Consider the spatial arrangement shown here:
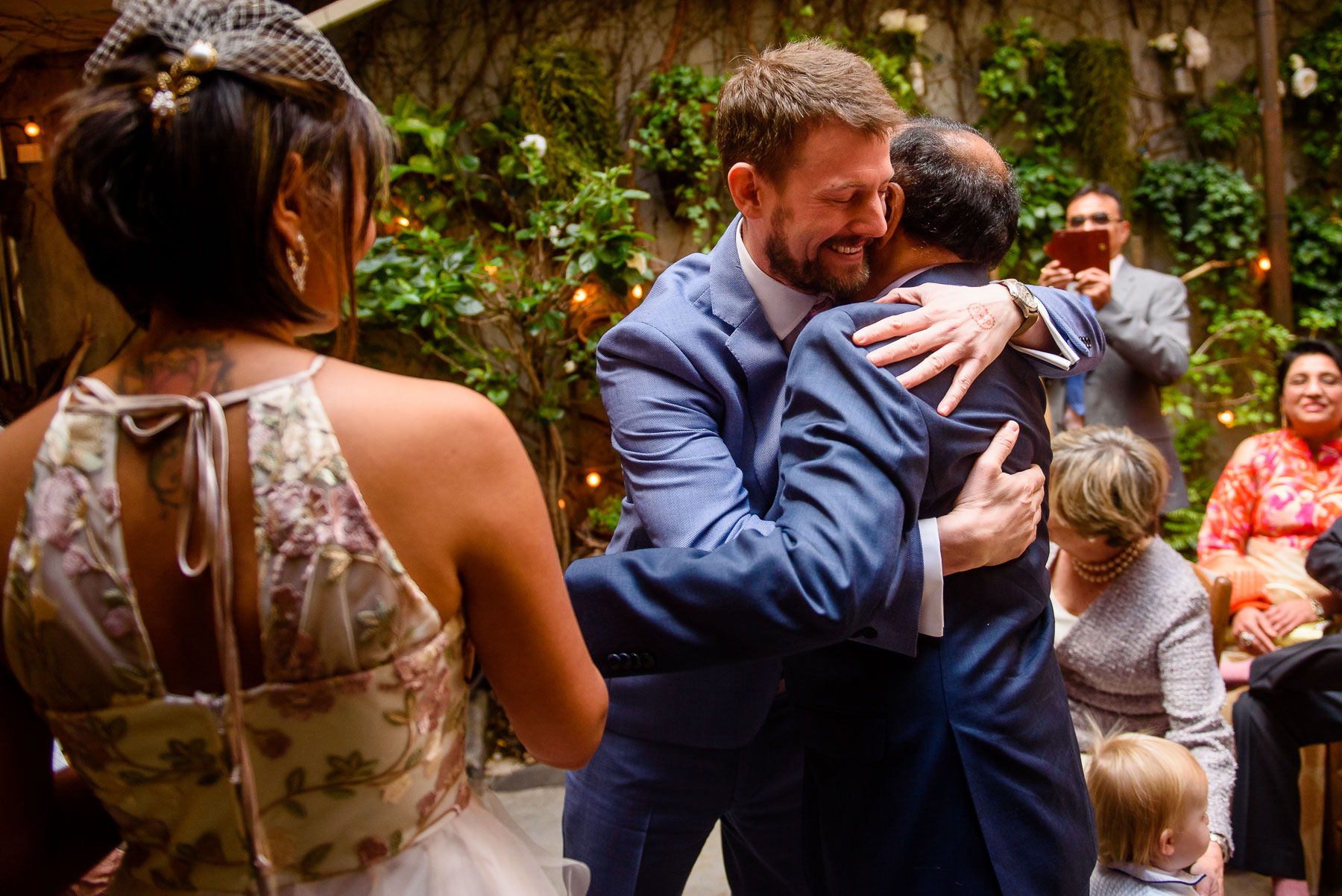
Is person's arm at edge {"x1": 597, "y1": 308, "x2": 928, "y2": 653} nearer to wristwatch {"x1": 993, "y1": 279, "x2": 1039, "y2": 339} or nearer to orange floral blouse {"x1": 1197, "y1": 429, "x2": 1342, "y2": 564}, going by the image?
wristwatch {"x1": 993, "y1": 279, "x2": 1039, "y2": 339}

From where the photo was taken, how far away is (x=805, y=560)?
3.56 feet

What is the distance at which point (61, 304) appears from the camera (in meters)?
3.79

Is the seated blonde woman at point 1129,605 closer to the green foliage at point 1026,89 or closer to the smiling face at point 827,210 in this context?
the smiling face at point 827,210

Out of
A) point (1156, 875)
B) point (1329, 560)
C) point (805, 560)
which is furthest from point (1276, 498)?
point (805, 560)

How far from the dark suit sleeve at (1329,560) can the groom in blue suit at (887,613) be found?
1.70 meters

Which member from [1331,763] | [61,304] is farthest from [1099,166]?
[61,304]

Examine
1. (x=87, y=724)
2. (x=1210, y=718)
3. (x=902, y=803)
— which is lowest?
(x=1210, y=718)

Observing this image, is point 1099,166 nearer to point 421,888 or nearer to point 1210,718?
point 1210,718

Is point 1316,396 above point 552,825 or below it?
above

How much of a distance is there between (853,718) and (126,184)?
1020 mm

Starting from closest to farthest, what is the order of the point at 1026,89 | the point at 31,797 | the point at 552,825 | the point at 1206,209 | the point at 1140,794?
1. the point at 31,797
2. the point at 1140,794
3. the point at 552,825
4. the point at 1026,89
5. the point at 1206,209

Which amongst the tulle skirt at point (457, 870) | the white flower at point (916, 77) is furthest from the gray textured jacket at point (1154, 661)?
the white flower at point (916, 77)

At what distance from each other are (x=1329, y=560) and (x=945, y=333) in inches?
80.0

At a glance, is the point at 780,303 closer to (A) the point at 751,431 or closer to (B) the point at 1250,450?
(A) the point at 751,431
